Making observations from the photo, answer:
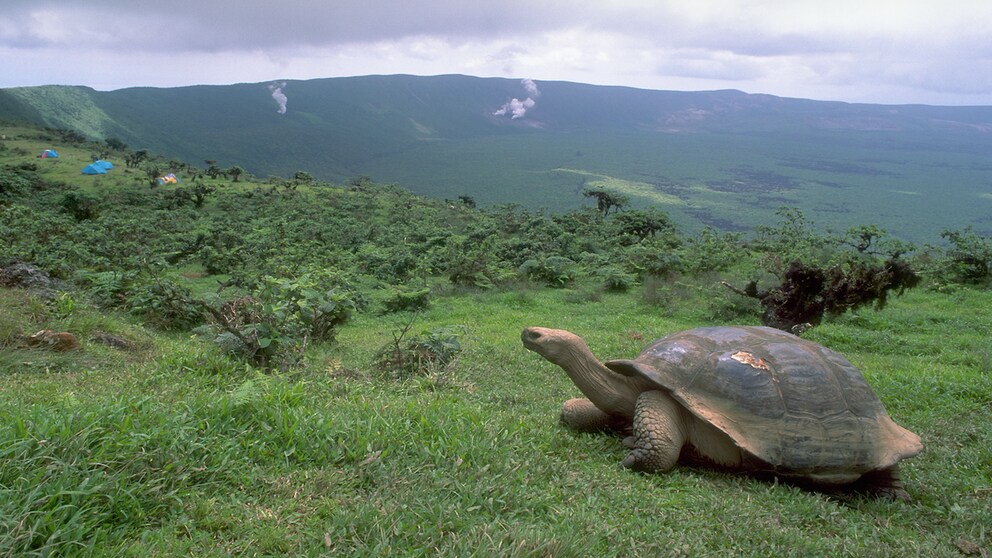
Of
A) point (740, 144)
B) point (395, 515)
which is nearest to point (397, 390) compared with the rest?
point (395, 515)

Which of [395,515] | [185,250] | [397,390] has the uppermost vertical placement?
[395,515]

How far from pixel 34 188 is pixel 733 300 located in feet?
102

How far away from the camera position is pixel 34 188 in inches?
1139

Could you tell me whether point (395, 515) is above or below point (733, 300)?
above

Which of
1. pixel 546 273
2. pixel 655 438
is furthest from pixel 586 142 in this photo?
pixel 655 438

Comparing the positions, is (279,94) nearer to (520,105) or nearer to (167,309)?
(520,105)

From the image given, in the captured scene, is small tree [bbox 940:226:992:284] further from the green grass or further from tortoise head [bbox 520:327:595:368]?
tortoise head [bbox 520:327:595:368]

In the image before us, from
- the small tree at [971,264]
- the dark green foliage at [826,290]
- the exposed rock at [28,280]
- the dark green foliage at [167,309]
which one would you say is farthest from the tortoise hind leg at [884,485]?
the small tree at [971,264]

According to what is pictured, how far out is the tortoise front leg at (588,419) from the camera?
563 cm

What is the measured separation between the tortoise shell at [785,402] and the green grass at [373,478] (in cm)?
31

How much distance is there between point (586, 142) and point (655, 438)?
11557 centimetres

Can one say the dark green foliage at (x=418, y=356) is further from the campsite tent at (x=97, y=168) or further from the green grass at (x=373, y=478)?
the campsite tent at (x=97, y=168)

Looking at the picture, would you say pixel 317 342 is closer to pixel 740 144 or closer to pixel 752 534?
pixel 752 534

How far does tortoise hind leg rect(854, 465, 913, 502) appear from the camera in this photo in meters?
4.98
